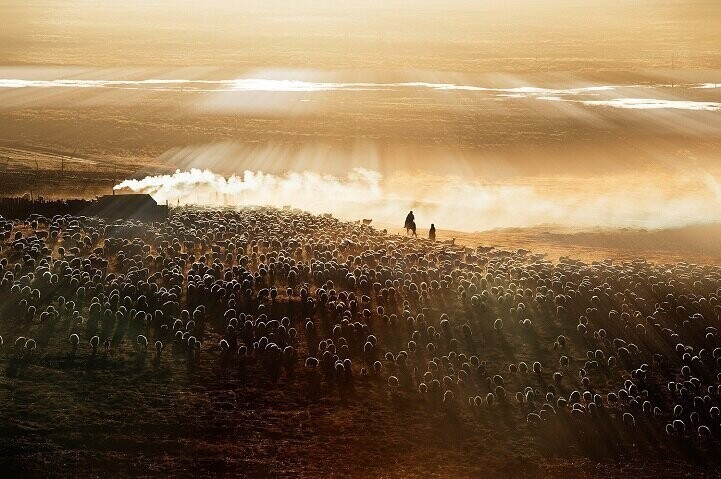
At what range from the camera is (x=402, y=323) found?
31484mm

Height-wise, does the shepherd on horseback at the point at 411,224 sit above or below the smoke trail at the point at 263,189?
above

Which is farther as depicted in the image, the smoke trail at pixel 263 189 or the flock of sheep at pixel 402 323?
the smoke trail at pixel 263 189

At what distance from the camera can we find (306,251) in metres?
40.7

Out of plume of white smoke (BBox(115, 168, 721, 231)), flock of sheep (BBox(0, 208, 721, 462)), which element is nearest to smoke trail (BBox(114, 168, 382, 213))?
plume of white smoke (BBox(115, 168, 721, 231))

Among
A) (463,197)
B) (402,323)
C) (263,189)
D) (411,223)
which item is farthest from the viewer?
(263,189)

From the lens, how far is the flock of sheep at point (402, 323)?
85.1 ft

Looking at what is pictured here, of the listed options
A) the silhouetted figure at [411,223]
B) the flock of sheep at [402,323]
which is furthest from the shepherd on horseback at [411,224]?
the flock of sheep at [402,323]

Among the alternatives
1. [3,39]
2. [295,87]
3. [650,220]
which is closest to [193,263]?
[650,220]

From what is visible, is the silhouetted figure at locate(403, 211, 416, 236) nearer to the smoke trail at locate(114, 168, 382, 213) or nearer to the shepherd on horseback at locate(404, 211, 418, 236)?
the shepherd on horseback at locate(404, 211, 418, 236)

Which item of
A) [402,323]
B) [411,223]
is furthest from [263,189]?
[402,323]

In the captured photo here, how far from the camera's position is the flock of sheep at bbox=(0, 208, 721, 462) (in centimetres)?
2594

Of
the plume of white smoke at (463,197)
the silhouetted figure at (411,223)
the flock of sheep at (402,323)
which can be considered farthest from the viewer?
the plume of white smoke at (463,197)

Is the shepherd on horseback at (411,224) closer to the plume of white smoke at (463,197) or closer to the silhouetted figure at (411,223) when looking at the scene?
the silhouetted figure at (411,223)

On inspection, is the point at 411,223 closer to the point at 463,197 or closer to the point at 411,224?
the point at 411,224
